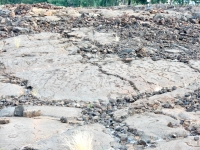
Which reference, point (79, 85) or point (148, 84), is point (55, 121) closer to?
point (79, 85)

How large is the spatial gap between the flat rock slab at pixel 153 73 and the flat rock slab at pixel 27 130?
148cm

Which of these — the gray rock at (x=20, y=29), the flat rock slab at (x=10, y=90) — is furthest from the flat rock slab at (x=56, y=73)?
the gray rock at (x=20, y=29)

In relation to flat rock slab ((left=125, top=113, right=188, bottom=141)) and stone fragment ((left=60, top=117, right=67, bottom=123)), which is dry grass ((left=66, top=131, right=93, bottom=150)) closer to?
flat rock slab ((left=125, top=113, right=188, bottom=141))

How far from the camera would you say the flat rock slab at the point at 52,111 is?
12.8ft

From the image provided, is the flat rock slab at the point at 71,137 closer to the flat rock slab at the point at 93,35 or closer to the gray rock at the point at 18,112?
the gray rock at the point at 18,112

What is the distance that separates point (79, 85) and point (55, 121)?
1.28 metres

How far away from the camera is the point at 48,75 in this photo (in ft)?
17.5

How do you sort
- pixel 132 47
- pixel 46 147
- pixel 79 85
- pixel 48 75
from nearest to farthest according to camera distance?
pixel 46 147, pixel 79 85, pixel 48 75, pixel 132 47

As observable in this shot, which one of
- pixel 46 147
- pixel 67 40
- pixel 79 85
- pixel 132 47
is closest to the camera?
pixel 46 147

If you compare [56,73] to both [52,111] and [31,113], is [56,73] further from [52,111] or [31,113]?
[31,113]

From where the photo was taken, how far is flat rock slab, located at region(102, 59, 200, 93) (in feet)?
16.3

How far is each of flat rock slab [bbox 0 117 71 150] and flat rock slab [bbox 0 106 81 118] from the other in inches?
6.0

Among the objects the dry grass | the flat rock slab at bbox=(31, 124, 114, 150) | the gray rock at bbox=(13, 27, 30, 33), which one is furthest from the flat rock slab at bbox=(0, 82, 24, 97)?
the gray rock at bbox=(13, 27, 30, 33)

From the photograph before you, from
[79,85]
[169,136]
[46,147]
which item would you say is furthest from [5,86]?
[169,136]
